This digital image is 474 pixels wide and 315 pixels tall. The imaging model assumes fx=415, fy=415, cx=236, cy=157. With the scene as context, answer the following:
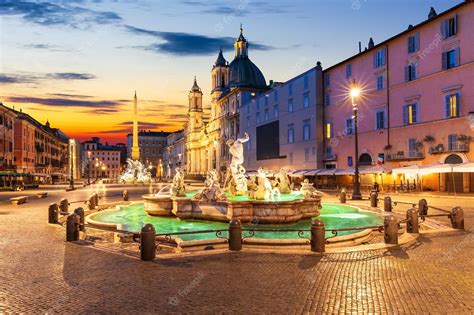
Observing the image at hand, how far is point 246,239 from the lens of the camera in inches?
458

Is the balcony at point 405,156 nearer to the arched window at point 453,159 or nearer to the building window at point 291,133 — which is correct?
the arched window at point 453,159

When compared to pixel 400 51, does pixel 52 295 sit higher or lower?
lower

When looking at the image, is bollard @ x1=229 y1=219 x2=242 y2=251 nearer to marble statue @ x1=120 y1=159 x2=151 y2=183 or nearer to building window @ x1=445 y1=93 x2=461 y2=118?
building window @ x1=445 y1=93 x2=461 y2=118

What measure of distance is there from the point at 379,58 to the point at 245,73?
188 ft

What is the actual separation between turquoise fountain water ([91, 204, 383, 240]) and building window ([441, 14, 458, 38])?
69.0 ft

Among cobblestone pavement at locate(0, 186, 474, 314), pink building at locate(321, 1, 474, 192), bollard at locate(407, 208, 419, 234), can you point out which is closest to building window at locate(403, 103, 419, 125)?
pink building at locate(321, 1, 474, 192)

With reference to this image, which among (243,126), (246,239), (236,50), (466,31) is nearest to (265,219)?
(246,239)

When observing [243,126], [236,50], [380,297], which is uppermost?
[236,50]

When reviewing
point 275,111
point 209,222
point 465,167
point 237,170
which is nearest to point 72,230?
point 209,222

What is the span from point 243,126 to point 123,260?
69.9 m

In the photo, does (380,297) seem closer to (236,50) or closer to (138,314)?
(138,314)

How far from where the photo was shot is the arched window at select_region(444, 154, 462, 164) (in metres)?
33.2

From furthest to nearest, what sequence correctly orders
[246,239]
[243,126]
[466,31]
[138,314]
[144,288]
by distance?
[243,126]
[466,31]
[246,239]
[144,288]
[138,314]

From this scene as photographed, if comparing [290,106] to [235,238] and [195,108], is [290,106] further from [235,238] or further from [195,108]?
[195,108]
